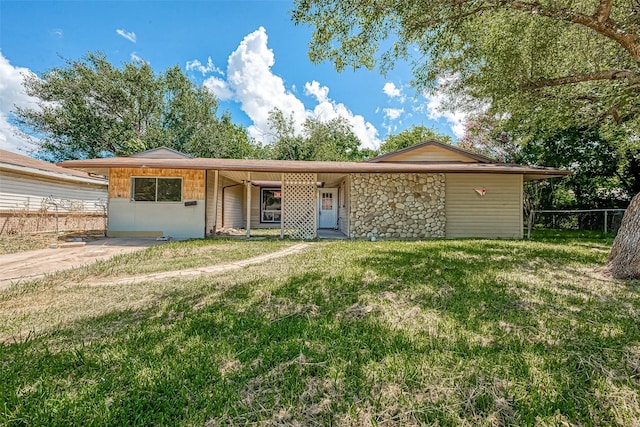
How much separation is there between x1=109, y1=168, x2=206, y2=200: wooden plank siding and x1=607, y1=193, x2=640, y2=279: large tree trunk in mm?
10195

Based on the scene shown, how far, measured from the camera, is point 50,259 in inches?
224

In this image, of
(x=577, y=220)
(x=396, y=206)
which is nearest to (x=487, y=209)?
(x=396, y=206)

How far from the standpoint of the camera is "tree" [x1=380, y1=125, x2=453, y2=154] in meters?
26.9

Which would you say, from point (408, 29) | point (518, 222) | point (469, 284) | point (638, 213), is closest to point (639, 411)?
point (469, 284)

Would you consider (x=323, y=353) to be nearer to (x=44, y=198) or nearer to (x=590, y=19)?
(x=590, y=19)

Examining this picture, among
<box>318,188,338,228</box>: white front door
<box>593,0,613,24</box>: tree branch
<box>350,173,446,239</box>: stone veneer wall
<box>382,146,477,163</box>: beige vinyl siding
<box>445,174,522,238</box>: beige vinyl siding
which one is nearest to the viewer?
<box>593,0,613,24</box>: tree branch

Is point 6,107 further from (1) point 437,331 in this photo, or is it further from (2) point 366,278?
(1) point 437,331

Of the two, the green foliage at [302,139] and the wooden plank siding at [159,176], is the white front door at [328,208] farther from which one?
the green foliage at [302,139]

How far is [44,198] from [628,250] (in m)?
17.2

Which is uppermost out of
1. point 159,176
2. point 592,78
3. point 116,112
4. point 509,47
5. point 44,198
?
point 116,112

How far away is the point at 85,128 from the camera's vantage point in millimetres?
18328

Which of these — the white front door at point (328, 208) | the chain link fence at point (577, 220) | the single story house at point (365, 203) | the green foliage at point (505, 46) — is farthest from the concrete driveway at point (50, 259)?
the chain link fence at point (577, 220)

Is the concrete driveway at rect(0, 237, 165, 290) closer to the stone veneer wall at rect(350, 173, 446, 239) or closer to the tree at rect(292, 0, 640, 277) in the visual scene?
the tree at rect(292, 0, 640, 277)

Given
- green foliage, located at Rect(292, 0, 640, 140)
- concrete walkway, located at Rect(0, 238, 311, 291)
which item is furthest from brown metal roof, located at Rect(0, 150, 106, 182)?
green foliage, located at Rect(292, 0, 640, 140)
